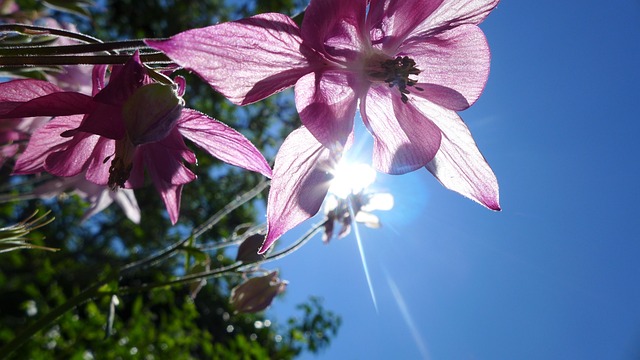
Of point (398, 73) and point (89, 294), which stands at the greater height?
point (398, 73)

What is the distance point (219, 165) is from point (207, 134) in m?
5.31

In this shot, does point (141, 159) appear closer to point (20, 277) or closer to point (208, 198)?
point (20, 277)

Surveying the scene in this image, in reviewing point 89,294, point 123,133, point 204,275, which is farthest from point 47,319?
point 123,133

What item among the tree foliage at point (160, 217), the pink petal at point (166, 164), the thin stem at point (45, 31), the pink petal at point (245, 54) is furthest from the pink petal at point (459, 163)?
the tree foliage at point (160, 217)

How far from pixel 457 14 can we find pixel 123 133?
0.49 meters

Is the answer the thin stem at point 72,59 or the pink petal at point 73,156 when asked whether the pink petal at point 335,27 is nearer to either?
the thin stem at point 72,59

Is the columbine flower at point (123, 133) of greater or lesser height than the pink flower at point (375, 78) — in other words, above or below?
below

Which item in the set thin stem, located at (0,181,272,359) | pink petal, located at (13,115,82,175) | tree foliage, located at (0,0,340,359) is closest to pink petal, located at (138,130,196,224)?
pink petal, located at (13,115,82,175)

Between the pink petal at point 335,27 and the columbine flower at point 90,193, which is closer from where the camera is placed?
the pink petal at point 335,27

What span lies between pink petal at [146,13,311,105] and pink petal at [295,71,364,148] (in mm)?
30

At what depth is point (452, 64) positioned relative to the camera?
83 cm

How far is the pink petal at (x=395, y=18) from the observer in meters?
0.73

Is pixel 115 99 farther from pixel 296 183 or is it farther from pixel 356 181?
pixel 356 181

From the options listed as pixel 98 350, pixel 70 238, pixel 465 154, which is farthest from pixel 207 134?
pixel 70 238
